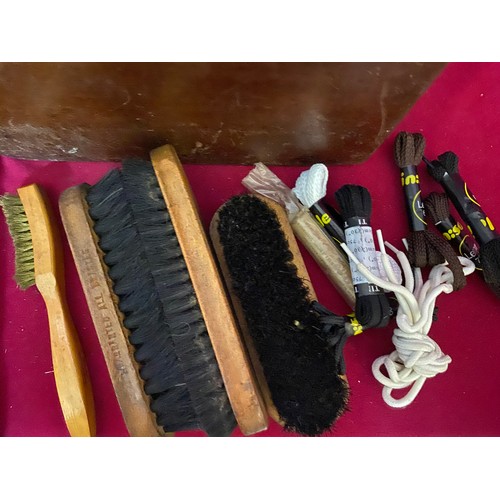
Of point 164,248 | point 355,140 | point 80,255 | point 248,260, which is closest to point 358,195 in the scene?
point 355,140

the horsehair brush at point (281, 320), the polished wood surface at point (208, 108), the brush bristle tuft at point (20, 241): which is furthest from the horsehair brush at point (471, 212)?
the brush bristle tuft at point (20, 241)

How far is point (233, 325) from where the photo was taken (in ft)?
2.64

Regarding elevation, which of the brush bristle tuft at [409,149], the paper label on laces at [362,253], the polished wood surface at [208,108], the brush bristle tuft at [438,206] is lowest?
the paper label on laces at [362,253]

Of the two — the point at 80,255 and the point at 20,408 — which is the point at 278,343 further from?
the point at 20,408

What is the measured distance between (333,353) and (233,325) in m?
0.17

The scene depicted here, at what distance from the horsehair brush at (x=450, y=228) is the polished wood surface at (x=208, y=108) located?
0.15 meters

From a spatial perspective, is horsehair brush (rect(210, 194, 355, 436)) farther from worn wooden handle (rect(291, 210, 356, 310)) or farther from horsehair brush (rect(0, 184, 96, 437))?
horsehair brush (rect(0, 184, 96, 437))

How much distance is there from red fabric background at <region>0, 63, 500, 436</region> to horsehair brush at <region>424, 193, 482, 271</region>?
56mm

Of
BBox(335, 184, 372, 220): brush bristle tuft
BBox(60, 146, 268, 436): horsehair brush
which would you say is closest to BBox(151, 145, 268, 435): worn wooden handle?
BBox(60, 146, 268, 436): horsehair brush

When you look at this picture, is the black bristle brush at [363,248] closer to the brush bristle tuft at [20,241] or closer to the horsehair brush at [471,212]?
the horsehair brush at [471,212]

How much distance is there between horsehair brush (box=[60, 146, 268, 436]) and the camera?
81 cm

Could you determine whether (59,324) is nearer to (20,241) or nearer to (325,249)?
(20,241)

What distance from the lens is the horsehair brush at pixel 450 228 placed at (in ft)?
3.02

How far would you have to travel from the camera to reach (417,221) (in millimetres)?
920
